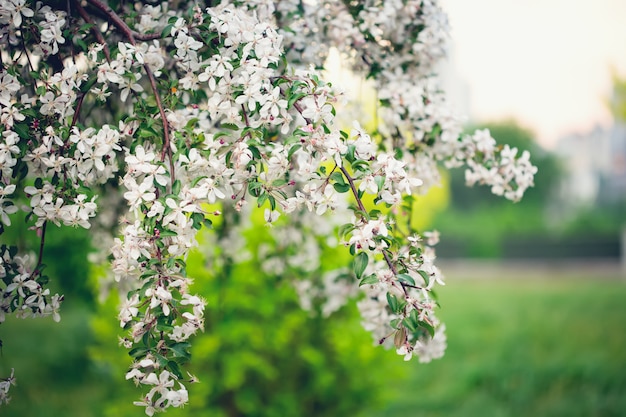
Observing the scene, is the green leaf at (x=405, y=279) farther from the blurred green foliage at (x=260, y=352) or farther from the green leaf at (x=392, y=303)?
the blurred green foliage at (x=260, y=352)

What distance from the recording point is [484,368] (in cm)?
605

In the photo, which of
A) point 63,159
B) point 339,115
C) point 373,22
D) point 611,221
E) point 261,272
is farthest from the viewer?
point 611,221

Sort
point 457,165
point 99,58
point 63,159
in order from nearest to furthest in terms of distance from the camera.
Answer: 1. point 63,159
2. point 99,58
3. point 457,165

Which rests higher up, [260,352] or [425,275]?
[260,352]

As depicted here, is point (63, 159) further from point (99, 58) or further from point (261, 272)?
point (261, 272)

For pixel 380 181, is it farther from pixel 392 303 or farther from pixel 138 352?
pixel 138 352

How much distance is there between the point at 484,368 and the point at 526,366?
0.43 meters

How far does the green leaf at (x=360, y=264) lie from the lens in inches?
62.8

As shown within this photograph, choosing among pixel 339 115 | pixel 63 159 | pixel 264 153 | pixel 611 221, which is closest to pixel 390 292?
pixel 264 153

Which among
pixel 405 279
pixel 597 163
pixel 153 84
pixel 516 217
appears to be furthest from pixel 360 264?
pixel 597 163

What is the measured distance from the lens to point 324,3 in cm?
237

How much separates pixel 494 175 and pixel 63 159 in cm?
166

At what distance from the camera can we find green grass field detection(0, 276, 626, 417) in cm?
514

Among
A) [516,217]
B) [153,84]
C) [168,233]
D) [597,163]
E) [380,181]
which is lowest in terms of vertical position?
[168,233]
